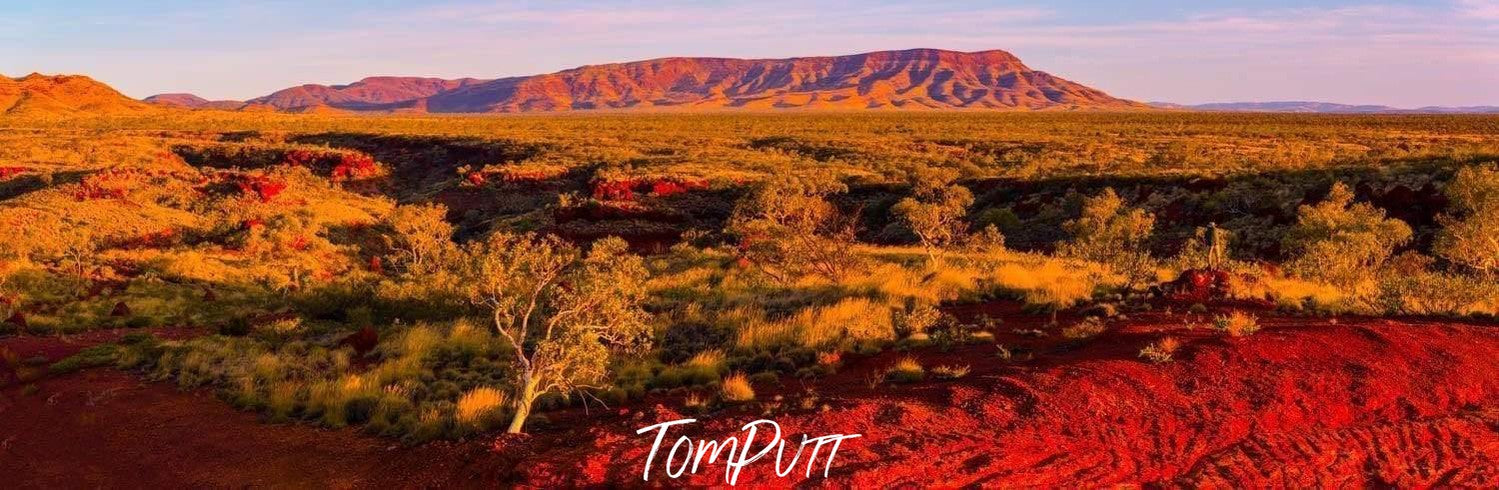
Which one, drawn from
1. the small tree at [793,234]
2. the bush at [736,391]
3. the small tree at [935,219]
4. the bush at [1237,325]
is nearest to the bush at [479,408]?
the bush at [736,391]

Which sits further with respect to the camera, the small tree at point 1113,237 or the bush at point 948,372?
the small tree at point 1113,237

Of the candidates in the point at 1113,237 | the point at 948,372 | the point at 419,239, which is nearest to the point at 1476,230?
the point at 1113,237

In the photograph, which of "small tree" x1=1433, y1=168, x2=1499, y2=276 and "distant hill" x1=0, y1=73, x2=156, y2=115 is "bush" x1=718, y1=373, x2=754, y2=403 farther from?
"distant hill" x1=0, y1=73, x2=156, y2=115

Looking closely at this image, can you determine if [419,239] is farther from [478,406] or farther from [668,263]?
[478,406]

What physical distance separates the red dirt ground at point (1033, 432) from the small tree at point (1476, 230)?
8.78m

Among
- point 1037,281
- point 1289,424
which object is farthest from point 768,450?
point 1037,281

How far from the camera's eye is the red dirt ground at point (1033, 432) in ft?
21.4

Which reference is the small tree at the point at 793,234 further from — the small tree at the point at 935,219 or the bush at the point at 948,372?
the bush at the point at 948,372

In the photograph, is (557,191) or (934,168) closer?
(557,191)

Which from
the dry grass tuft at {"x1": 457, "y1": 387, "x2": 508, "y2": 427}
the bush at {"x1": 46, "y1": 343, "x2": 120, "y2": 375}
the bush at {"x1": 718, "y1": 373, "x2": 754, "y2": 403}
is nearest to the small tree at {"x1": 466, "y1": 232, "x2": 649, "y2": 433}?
the dry grass tuft at {"x1": 457, "y1": 387, "x2": 508, "y2": 427}

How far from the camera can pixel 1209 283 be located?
1303 centimetres

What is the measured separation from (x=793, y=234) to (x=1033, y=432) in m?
11.3

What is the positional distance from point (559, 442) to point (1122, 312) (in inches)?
334

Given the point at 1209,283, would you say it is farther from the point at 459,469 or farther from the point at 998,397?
the point at 459,469
